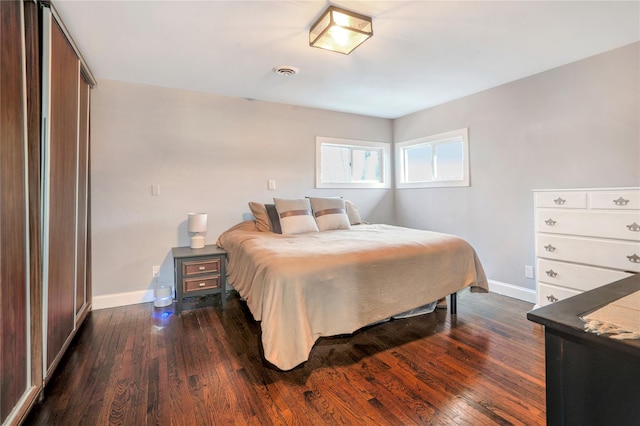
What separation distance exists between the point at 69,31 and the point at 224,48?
1.03 meters

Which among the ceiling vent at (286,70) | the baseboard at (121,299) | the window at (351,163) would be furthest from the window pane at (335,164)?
the baseboard at (121,299)

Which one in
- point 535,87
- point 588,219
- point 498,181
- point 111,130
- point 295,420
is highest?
point 535,87

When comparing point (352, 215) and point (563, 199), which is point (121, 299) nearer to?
point (352, 215)

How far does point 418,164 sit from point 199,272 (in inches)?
129

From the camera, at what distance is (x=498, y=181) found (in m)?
3.35

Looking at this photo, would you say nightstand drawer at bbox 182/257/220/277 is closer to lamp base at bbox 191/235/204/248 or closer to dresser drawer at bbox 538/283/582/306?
lamp base at bbox 191/235/204/248

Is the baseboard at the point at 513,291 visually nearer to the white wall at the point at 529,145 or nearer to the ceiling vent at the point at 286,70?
the white wall at the point at 529,145

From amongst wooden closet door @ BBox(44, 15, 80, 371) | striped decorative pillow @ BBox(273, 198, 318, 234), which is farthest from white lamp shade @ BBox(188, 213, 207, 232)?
wooden closet door @ BBox(44, 15, 80, 371)

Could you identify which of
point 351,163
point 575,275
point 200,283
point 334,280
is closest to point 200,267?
point 200,283

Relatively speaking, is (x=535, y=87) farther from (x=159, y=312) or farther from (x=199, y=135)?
(x=159, y=312)

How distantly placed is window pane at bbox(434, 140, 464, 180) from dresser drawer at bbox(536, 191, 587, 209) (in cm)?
122

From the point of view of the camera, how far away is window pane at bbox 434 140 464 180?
382cm

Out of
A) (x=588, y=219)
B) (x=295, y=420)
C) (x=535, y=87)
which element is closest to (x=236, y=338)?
(x=295, y=420)

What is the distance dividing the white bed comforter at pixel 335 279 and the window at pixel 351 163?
159 centimetres
